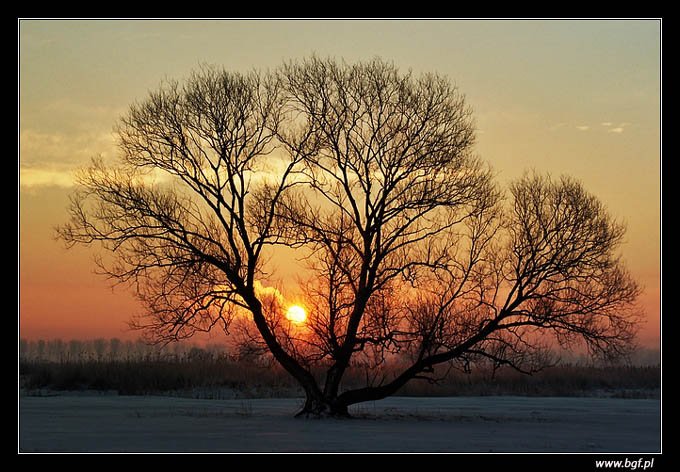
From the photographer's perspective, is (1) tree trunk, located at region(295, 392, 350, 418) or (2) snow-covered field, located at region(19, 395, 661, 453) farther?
(1) tree trunk, located at region(295, 392, 350, 418)

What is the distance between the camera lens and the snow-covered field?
68.2ft

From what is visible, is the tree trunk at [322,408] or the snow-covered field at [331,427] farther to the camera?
the tree trunk at [322,408]

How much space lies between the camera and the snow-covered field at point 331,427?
2080 cm

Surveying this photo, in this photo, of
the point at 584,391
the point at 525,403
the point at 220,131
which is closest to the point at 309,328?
the point at 220,131

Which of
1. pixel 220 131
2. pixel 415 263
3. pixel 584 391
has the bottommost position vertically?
pixel 584 391

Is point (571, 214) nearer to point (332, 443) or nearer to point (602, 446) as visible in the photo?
point (602, 446)

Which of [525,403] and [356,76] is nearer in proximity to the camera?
[356,76]

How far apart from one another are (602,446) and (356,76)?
44.4 feet

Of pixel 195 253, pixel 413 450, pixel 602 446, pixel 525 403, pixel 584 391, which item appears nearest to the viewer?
pixel 413 450

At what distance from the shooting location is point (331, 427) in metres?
25.1

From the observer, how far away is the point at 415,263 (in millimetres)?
27750

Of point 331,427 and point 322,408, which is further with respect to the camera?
point 322,408

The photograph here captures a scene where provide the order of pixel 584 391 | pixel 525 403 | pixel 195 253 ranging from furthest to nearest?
pixel 584 391 < pixel 525 403 < pixel 195 253

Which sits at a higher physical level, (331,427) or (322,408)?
(322,408)
